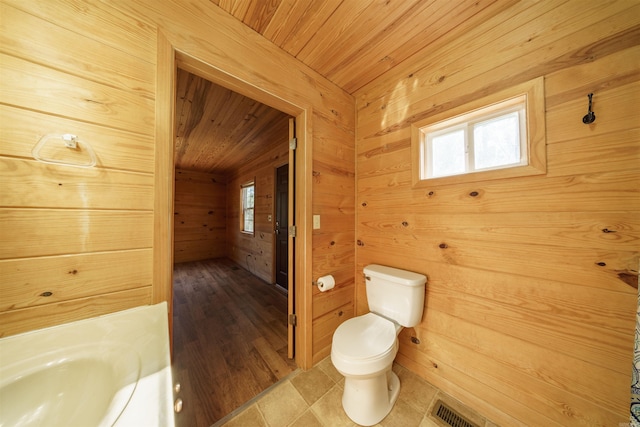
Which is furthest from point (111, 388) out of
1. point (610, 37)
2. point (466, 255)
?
point (610, 37)

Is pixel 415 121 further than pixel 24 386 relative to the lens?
Yes

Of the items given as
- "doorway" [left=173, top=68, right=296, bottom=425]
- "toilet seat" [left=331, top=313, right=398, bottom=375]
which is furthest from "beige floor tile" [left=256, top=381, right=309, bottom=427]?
"toilet seat" [left=331, top=313, right=398, bottom=375]

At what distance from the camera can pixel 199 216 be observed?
4922 millimetres

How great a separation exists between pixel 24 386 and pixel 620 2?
2551 millimetres

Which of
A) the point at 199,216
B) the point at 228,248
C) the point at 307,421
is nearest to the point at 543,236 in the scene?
the point at 307,421

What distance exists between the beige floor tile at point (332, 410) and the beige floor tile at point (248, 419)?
313 millimetres

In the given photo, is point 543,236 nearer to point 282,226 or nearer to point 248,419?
point 248,419

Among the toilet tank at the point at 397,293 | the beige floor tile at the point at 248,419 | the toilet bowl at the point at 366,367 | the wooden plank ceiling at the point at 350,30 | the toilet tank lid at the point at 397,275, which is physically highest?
the wooden plank ceiling at the point at 350,30

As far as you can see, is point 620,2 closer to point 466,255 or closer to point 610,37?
point 610,37

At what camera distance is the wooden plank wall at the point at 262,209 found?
121 inches

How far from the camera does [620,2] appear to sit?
84 centimetres

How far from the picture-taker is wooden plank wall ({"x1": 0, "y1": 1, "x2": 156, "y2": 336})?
659 millimetres

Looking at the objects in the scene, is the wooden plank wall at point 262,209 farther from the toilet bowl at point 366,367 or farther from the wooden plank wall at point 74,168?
the toilet bowl at point 366,367

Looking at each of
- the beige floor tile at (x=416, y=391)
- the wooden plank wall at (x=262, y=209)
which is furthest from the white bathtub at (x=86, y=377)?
the wooden plank wall at (x=262, y=209)
